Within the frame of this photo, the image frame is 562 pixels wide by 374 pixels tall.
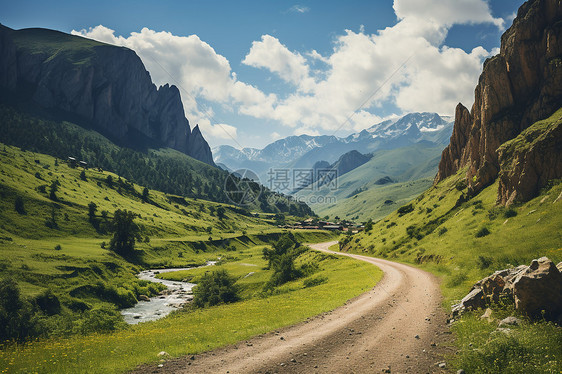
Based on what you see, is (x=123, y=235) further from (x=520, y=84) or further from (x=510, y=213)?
(x=520, y=84)

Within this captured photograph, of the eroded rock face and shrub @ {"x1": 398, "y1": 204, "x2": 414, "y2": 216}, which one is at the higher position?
shrub @ {"x1": 398, "y1": 204, "x2": 414, "y2": 216}

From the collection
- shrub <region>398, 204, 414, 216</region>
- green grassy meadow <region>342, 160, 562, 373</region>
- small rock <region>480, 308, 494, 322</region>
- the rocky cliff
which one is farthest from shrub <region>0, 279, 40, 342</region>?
shrub <region>398, 204, 414, 216</region>

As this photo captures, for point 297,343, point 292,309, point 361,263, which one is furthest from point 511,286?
point 361,263

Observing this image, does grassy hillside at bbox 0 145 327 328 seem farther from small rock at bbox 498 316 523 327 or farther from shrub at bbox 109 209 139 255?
small rock at bbox 498 316 523 327

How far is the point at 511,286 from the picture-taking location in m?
17.8

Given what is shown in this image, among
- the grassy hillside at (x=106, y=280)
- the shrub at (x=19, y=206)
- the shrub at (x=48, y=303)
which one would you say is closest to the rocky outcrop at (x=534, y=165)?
the grassy hillside at (x=106, y=280)

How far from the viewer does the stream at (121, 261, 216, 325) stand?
56281 millimetres

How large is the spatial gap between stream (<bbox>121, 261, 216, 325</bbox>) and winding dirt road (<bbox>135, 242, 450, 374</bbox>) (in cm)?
4344

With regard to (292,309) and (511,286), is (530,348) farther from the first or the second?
(292,309)

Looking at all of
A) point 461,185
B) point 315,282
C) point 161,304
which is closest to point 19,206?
point 161,304

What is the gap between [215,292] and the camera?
6012 centimetres

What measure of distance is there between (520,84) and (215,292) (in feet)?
273

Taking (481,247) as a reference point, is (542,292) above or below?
above

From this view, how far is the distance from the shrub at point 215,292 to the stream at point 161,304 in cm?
684
